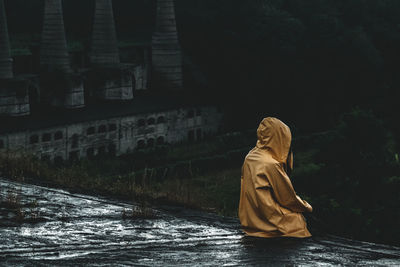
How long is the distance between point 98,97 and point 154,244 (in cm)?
3094

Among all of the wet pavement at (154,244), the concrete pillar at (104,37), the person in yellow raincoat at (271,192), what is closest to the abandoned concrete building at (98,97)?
the concrete pillar at (104,37)

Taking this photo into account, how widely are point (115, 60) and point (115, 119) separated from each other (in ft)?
11.3

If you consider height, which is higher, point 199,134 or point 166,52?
point 166,52

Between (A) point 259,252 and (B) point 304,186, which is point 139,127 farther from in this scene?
(A) point 259,252

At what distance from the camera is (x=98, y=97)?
39.9m

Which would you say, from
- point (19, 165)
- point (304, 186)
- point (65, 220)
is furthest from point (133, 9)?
point (65, 220)

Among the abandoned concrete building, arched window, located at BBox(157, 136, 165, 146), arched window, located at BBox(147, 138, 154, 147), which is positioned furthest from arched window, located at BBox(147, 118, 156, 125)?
arched window, located at BBox(157, 136, 165, 146)

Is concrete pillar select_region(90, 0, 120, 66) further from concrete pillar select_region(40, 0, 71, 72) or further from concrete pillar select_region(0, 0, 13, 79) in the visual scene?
concrete pillar select_region(0, 0, 13, 79)

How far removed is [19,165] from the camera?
45.8ft

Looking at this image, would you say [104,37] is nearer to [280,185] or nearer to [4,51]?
[4,51]

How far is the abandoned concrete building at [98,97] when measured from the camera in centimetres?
3469

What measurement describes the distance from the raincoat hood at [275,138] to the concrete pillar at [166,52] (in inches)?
1286

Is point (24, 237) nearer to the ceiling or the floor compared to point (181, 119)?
nearer to the ceiling

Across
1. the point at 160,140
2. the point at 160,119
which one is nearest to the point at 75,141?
the point at 160,119
